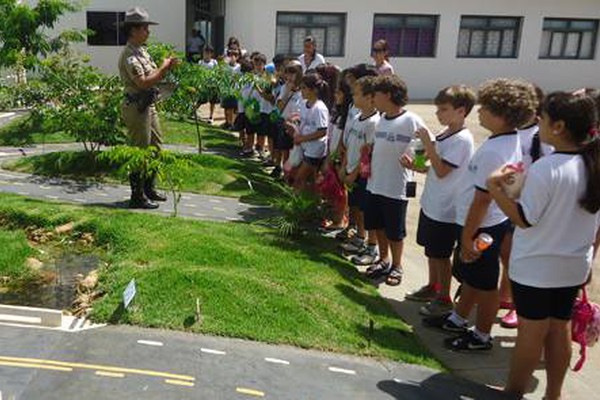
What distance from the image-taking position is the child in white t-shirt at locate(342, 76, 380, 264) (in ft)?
19.4

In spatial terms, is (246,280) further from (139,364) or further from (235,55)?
(235,55)

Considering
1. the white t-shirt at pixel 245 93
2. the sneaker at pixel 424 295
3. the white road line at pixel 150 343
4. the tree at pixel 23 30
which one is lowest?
the sneaker at pixel 424 295

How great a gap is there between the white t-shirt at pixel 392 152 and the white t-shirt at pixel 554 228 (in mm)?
1885

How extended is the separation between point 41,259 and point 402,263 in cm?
327

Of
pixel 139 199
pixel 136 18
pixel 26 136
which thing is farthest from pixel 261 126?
pixel 136 18

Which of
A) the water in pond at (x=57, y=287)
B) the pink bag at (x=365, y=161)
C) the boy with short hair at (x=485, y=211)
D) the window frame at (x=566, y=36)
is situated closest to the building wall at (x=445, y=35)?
the window frame at (x=566, y=36)

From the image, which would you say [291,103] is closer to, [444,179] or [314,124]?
[314,124]

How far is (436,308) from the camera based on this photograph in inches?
202

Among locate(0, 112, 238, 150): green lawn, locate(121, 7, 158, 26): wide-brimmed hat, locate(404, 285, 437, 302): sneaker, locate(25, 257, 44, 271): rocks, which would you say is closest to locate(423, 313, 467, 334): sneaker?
locate(404, 285, 437, 302): sneaker

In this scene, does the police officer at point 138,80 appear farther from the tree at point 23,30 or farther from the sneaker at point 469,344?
the tree at point 23,30

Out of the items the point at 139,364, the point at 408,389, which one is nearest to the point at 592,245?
the point at 408,389

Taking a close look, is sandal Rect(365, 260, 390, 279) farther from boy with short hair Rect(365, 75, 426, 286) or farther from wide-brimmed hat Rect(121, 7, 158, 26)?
wide-brimmed hat Rect(121, 7, 158, 26)

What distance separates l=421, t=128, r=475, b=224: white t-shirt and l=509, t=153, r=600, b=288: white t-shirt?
125 cm

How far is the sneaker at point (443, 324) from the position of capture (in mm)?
4839
